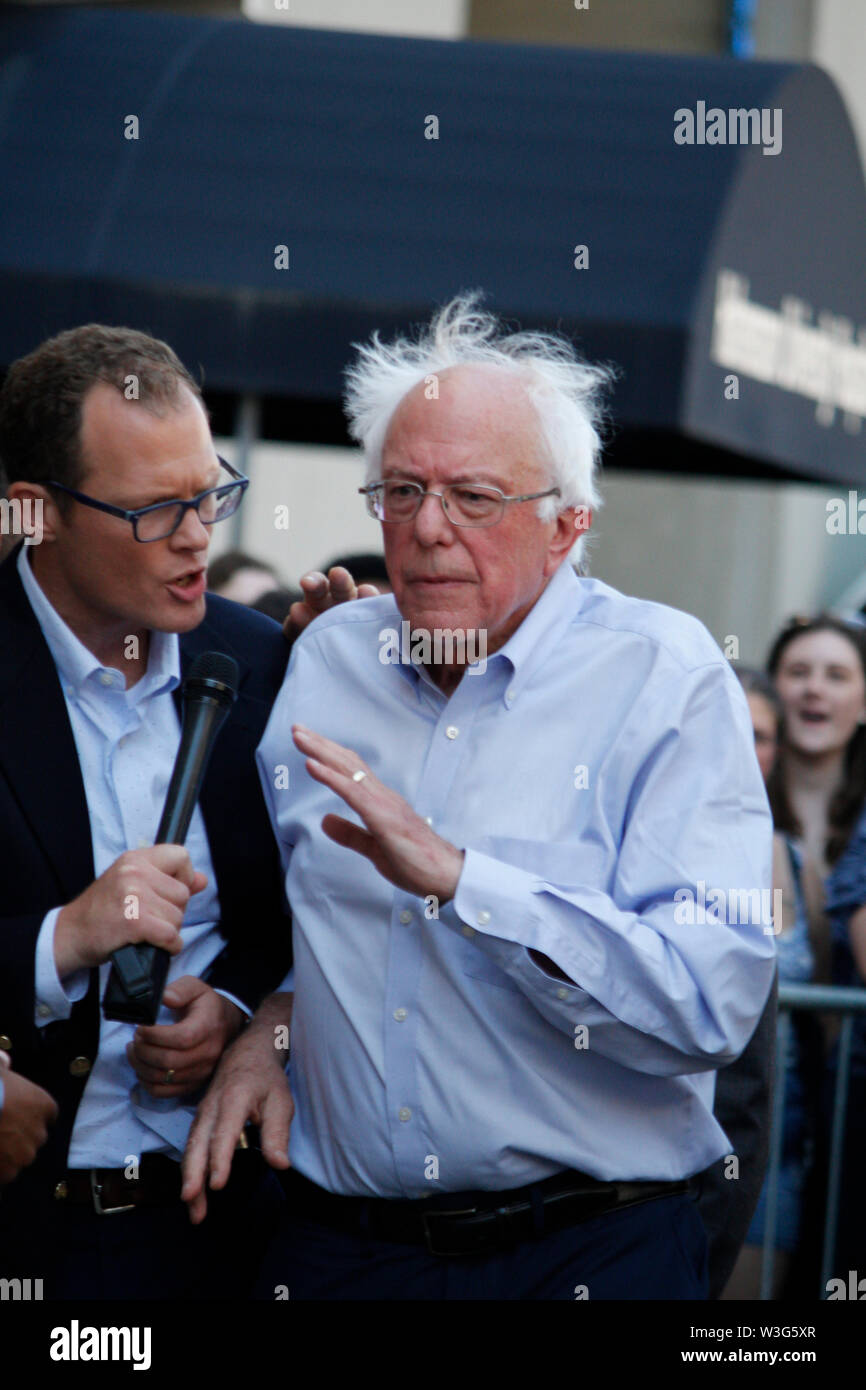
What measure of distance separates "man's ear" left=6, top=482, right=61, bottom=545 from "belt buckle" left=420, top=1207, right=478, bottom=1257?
1.33 m

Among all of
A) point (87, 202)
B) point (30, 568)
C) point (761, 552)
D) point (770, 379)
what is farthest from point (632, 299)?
point (761, 552)

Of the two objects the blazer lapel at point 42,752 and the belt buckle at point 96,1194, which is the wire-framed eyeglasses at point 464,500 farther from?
the belt buckle at point 96,1194

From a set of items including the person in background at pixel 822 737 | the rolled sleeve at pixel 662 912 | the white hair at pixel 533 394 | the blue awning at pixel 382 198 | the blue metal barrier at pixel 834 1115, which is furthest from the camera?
the blue awning at pixel 382 198

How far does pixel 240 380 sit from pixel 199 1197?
624 centimetres

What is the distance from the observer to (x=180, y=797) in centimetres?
278

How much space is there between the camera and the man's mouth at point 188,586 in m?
3.06

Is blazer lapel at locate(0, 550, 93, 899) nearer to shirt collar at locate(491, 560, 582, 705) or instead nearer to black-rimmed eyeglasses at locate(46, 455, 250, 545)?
black-rimmed eyeglasses at locate(46, 455, 250, 545)

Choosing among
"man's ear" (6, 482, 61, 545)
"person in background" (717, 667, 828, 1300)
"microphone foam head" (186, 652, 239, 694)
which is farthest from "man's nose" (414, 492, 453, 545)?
"person in background" (717, 667, 828, 1300)

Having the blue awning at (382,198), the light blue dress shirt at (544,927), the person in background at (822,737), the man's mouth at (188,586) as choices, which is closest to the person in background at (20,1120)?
the light blue dress shirt at (544,927)

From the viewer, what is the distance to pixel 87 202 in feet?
28.4

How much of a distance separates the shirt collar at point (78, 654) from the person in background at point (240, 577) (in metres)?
2.90

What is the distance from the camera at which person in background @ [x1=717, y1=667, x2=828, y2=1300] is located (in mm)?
4918

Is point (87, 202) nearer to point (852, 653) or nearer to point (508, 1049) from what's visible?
point (852, 653)

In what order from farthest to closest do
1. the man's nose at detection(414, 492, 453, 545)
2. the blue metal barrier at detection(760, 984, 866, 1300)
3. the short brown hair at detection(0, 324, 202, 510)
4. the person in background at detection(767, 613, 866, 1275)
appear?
the person in background at detection(767, 613, 866, 1275)
the blue metal barrier at detection(760, 984, 866, 1300)
the short brown hair at detection(0, 324, 202, 510)
the man's nose at detection(414, 492, 453, 545)
